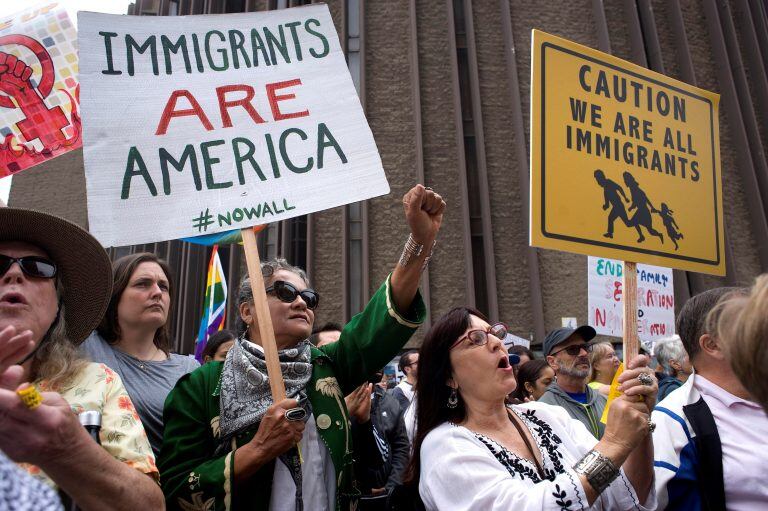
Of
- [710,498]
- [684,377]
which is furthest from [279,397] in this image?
[684,377]

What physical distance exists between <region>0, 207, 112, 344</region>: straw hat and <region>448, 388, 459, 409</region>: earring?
1.33 m

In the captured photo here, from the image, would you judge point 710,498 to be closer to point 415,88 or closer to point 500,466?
point 500,466

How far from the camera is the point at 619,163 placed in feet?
8.46

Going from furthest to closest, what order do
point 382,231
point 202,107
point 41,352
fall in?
1. point 382,231
2. point 202,107
3. point 41,352

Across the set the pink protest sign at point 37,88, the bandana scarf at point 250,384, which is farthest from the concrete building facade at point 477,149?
the bandana scarf at point 250,384

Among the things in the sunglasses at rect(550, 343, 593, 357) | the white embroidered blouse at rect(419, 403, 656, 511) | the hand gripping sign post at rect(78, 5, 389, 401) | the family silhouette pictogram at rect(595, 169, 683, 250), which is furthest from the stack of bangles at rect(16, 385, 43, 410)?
the sunglasses at rect(550, 343, 593, 357)

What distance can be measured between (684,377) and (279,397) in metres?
3.82

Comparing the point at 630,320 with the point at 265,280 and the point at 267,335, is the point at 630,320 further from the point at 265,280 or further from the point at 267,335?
the point at 265,280

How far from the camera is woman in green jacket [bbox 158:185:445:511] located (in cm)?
206

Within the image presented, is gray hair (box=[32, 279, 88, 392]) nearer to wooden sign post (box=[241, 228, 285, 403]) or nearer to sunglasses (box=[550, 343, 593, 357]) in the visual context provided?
wooden sign post (box=[241, 228, 285, 403])

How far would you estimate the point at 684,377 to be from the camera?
4742 mm

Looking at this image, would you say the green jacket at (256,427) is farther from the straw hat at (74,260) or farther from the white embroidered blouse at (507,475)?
the straw hat at (74,260)

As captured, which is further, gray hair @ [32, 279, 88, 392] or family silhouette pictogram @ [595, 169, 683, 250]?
family silhouette pictogram @ [595, 169, 683, 250]

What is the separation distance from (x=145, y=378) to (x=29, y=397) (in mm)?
1641
